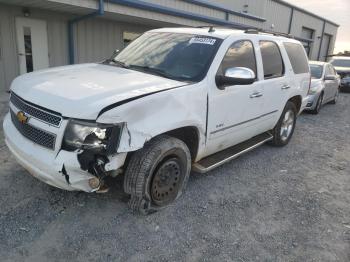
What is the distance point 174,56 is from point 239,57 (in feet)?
2.96

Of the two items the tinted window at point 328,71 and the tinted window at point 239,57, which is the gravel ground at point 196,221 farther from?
the tinted window at point 328,71

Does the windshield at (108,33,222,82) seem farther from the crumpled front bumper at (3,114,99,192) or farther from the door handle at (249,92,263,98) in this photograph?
the crumpled front bumper at (3,114,99,192)

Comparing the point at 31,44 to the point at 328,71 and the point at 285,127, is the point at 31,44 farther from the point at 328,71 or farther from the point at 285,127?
the point at 328,71

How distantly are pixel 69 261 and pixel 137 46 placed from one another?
2950 mm

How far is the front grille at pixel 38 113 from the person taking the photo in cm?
277

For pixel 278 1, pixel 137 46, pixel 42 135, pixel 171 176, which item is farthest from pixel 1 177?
pixel 278 1

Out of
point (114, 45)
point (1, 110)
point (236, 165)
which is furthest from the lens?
point (114, 45)

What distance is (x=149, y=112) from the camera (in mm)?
2949

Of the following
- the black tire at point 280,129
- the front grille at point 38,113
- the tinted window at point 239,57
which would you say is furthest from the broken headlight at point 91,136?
the black tire at point 280,129

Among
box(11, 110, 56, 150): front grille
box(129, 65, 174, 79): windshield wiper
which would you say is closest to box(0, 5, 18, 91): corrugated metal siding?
box(129, 65, 174, 79): windshield wiper

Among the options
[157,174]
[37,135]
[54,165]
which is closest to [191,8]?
[157,174]

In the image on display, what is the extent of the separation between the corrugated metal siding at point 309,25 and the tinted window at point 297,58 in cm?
2246

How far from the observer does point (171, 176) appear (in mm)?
3510

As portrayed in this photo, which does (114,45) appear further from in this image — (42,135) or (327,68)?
(42,135)
